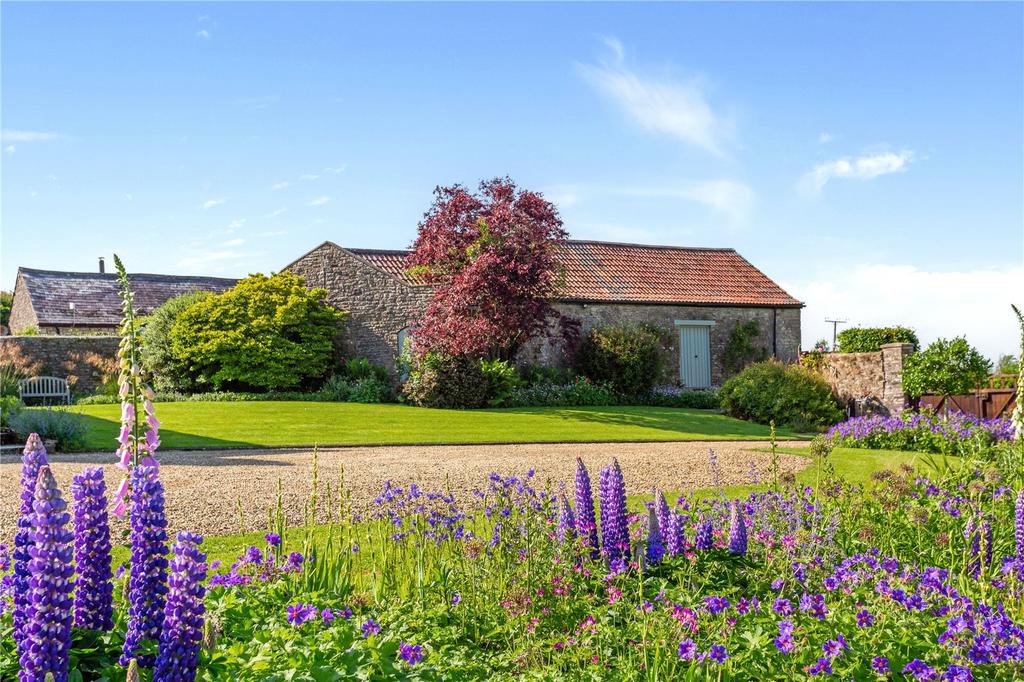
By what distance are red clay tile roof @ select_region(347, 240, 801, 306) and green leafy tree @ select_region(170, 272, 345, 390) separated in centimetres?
252

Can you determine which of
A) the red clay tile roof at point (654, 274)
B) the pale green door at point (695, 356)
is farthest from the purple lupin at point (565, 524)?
the pale green door at point (695, 356)

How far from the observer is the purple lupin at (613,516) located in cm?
433

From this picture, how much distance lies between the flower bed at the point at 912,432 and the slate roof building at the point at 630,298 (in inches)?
460

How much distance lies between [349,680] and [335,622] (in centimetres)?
65

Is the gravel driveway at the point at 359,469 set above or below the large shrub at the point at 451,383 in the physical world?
below

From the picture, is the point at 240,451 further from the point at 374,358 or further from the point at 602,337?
the point at 602,337

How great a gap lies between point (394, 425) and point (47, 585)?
14705 millimetres

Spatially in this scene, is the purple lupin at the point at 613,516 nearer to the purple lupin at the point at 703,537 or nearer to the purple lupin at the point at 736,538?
the purple lupin at the point at 703,537

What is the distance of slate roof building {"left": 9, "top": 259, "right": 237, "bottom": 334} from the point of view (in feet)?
106

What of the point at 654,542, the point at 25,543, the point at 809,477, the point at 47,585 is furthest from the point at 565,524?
the point at 809,477

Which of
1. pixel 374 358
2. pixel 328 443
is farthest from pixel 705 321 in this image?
pixel 328 443

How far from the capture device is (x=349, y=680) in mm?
2988

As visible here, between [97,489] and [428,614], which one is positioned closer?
[97,489]

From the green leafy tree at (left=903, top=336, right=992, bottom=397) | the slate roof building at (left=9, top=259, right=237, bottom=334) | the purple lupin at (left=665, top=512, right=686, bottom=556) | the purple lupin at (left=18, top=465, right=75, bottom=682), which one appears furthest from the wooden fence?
the slate roof building at (left=9, top=259, right=237, bottom=334)
